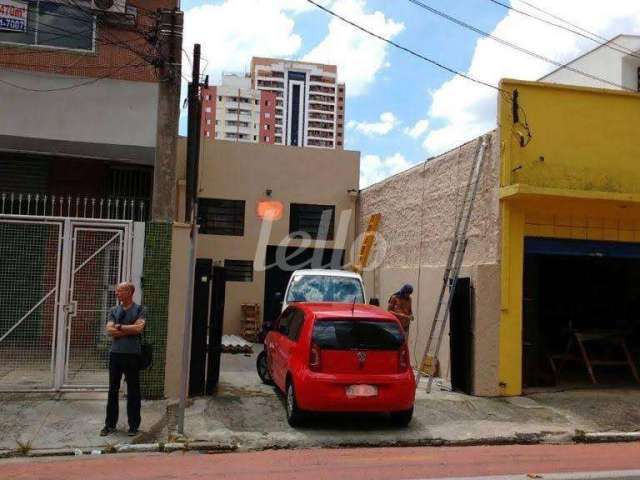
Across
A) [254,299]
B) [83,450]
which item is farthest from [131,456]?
[254,299]

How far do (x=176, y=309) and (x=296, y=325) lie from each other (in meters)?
1.83

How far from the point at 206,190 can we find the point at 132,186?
4.29 metres

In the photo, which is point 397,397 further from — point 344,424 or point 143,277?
point 143,277

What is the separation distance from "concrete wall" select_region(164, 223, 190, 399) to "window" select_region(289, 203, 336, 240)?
32.8 ft

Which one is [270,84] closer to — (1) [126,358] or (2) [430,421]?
(2) [430,421]

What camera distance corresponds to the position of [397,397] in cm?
796

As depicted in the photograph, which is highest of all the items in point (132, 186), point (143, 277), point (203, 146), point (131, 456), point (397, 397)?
point (203, 146)

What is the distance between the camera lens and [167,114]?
31.6 feet

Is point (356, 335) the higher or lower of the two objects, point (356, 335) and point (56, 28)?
the lower

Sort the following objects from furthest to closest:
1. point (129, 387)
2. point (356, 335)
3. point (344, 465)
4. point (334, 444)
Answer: point (356, 335)
point (129, 387)
point (334, 444)
point (344, 465)

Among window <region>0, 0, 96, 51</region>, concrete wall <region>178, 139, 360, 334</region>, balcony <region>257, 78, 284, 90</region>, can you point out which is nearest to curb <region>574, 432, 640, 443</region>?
window <region>0, 0, 96, 51</region>

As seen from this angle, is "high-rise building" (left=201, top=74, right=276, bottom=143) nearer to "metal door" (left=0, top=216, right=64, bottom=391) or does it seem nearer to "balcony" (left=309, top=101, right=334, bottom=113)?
"balcony" (left=309, top=101, right=334, bottom=113)

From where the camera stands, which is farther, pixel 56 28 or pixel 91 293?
pixel 56 28

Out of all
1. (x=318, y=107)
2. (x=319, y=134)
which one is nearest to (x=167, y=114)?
(x=318, y=107)
